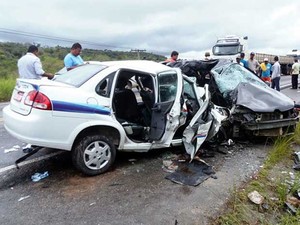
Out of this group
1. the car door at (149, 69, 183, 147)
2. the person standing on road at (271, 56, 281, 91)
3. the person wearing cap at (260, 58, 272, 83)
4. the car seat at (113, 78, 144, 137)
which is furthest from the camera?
the person standing on road at (271, 56, 281, 91)

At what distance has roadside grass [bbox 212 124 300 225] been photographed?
3.20m

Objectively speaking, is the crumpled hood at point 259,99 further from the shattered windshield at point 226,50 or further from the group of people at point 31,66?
the shattered windshield at point 226,50

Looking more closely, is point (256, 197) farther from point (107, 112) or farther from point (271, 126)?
point (107, 112)

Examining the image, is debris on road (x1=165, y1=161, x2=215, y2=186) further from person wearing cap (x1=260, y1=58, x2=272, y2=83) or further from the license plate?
person wearing cap (x1=260, y1=58, x2=272, y2=83)

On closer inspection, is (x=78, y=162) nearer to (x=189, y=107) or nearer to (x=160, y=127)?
(x=160, y=127)

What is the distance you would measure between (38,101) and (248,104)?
3.60m

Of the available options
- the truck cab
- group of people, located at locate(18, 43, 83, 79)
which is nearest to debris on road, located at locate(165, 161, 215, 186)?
group of people, located at locate(18, 43, 83, 79)

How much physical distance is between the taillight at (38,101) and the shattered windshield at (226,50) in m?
18.1

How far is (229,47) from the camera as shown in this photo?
2011 centimetres

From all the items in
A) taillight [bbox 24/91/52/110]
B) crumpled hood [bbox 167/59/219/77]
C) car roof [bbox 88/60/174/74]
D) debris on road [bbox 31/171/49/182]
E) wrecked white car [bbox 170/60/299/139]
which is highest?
car roof [bbox 88/60/174/74]

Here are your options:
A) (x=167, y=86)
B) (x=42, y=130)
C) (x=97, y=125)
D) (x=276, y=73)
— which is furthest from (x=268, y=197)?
(x=276, y=73)

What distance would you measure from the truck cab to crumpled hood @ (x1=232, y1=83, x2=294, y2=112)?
14.5 metres

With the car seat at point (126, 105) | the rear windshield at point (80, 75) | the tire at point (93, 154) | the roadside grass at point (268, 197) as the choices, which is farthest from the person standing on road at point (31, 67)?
the roadside grass at point (268, 197)

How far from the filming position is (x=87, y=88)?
3898 mm
